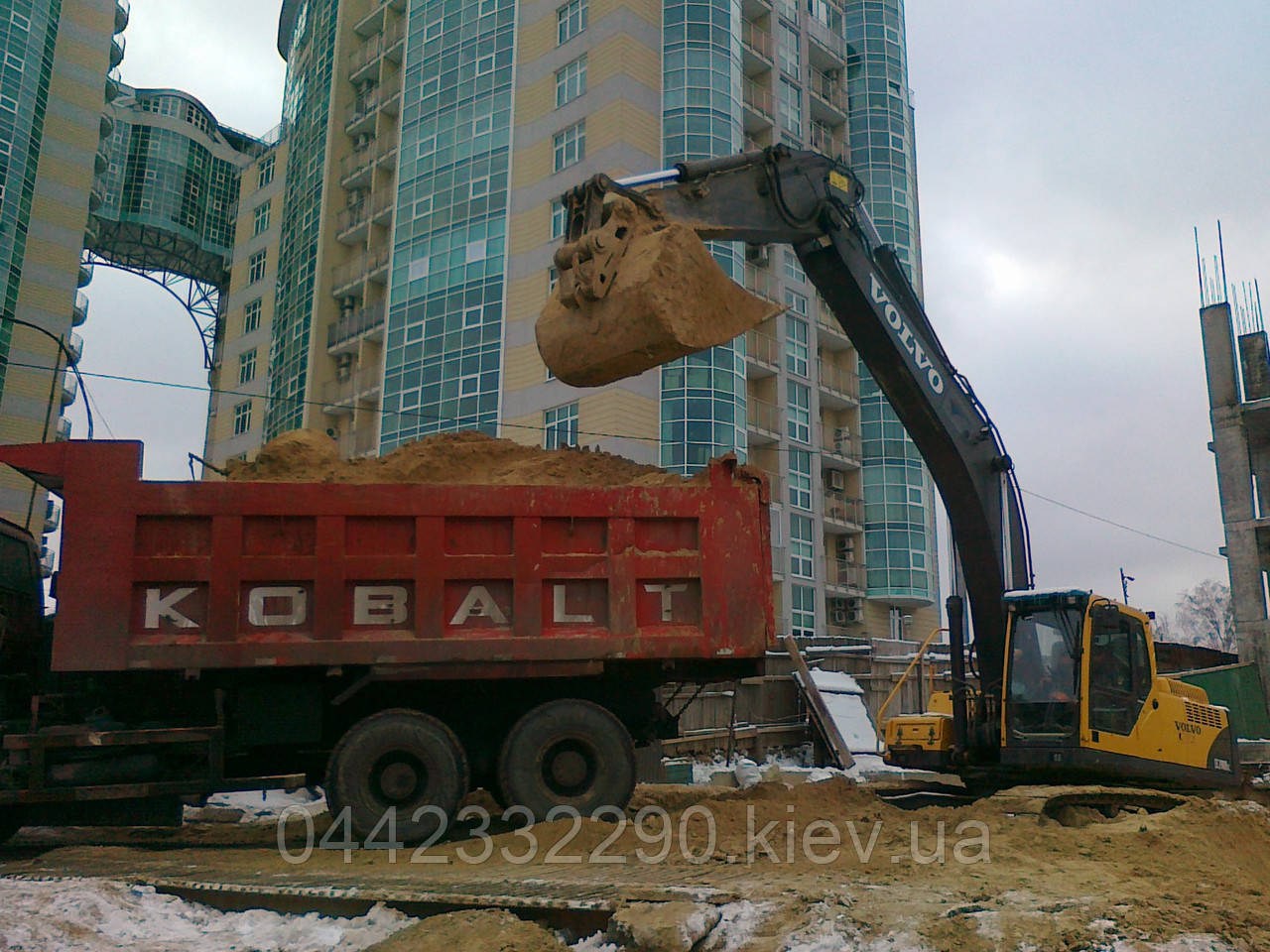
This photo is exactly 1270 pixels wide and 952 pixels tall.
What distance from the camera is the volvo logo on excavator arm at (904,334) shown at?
32.2 feet

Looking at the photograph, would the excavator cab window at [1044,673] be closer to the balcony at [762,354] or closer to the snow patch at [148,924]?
the snow patch at [148,924]

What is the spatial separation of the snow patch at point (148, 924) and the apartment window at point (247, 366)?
152ft

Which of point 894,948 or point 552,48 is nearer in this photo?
point 894,948

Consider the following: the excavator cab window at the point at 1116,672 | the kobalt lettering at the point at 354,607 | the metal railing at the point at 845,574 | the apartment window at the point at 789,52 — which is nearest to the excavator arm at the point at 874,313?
the excavator cab window at the point at 1116,672

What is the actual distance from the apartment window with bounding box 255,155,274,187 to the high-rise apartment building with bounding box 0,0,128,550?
7.92 meters

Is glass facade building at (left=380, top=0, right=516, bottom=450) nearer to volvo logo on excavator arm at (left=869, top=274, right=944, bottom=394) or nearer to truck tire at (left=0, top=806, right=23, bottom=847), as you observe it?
volvo logo on excavator arm at (left=869, top=274, right=944, bottom=394)

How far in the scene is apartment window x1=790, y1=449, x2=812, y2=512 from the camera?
116ft

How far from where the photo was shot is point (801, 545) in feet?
116

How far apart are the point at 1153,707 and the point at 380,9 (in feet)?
131

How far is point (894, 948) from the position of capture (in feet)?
14.8

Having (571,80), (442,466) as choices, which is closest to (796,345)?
(571,80)

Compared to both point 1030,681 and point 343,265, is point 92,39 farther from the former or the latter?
point 1030,681

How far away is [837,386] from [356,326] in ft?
57.5

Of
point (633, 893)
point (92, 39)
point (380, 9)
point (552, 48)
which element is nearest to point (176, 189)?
point (92, 39)
